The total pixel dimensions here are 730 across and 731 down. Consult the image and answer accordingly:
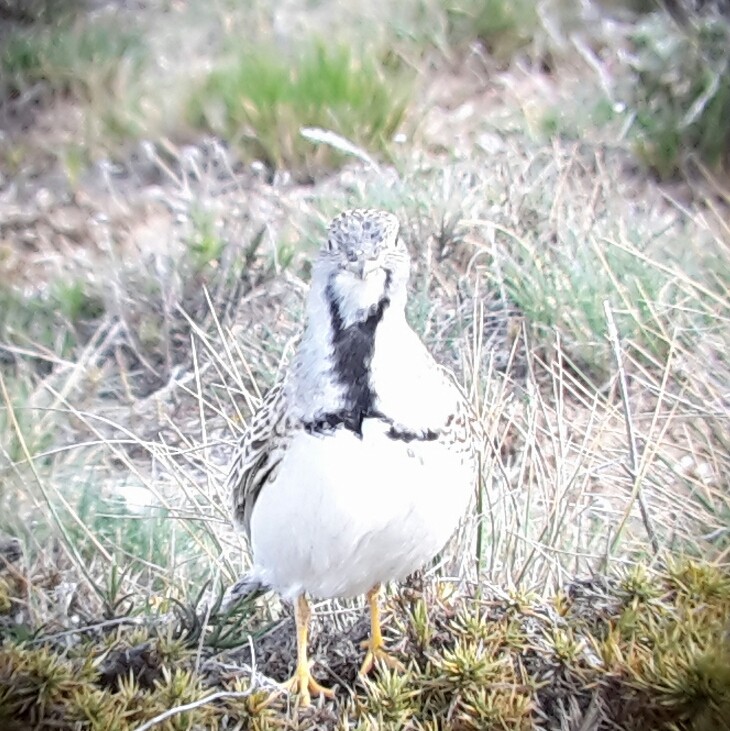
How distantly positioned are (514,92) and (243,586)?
227 cm

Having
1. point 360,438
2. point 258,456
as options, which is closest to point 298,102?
point 258,456

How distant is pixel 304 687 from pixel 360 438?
0.99ft

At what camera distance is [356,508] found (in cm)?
127

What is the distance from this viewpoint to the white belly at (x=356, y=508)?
4.15ft

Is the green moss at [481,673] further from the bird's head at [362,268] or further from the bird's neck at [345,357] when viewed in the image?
the bird's head at [362,268]

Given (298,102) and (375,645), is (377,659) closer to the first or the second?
(375,645)

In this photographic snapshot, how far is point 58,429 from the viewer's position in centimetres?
229

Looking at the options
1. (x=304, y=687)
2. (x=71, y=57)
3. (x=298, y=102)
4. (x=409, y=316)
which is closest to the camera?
(x=304, y=687)

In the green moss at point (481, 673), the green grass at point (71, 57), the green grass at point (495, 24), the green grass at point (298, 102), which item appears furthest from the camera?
the green grass at point (495, 24)

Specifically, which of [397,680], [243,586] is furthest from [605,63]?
[397,680]

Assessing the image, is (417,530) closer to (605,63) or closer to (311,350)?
(311,350)

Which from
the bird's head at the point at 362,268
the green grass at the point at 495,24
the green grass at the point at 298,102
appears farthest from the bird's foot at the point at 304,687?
the green grass at the point at 495,24

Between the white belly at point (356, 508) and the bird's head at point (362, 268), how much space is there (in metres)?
0.13

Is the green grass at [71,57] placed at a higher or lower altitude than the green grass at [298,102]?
higher
